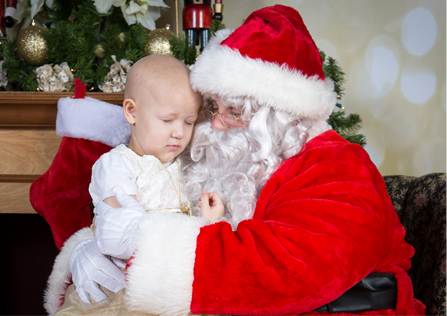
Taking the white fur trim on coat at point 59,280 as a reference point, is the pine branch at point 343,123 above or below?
above

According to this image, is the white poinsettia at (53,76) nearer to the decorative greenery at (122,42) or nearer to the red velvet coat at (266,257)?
the decorative greenery at (122,42)

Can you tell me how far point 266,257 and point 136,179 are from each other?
514mm

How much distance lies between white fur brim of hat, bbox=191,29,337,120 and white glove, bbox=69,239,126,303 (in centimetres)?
64

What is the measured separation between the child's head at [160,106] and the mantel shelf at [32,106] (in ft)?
2.18

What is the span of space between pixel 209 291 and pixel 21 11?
197 cm

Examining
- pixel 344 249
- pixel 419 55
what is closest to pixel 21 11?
pixel 344 249

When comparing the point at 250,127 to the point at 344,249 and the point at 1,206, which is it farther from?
the point at 1,206

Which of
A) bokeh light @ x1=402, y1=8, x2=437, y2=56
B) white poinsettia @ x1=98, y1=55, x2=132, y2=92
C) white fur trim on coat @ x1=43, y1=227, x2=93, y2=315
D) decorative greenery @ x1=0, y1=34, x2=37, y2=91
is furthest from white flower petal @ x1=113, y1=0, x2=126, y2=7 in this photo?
bokeh light @ x1=402, y1=8, x2=437, y2=56

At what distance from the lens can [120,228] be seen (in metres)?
1.06

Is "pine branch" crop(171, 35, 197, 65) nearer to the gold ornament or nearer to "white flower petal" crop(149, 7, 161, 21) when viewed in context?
the gold ornament

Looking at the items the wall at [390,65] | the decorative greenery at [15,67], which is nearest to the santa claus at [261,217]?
the decorative greenery at [15,67]

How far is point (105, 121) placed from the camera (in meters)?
1.56

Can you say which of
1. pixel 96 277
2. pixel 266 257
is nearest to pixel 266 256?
pixel 266 257

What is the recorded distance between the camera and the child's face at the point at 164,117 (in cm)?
124
